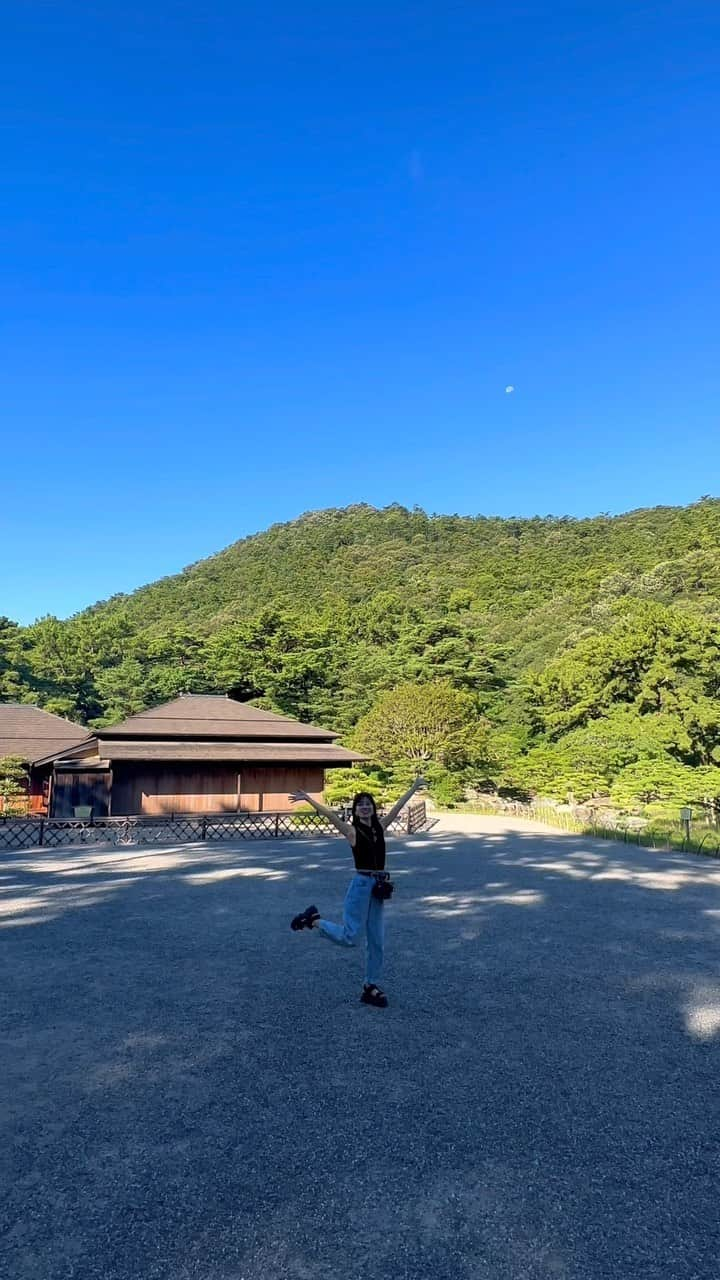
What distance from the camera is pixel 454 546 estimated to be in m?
94.6

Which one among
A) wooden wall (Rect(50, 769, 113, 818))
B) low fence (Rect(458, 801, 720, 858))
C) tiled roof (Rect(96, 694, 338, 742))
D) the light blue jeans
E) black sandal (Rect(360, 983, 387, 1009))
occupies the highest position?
tiled roof (Rect(96, 694, 338, 742))

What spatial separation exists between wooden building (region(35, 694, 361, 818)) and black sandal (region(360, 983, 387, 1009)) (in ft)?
61.6

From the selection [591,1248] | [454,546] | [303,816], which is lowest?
[303,816]

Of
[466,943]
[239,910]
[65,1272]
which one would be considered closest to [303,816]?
[239,910]

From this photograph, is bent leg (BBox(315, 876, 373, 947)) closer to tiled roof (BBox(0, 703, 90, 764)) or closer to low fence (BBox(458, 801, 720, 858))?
low fence (BBox(458, 801, 720, 858))

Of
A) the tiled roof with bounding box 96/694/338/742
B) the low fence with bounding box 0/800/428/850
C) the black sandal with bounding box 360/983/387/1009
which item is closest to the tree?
the tiled roof with bounding box 96/694/338/742

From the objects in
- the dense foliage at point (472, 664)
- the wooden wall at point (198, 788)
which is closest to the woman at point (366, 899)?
the wooden wall at point (198, 788)

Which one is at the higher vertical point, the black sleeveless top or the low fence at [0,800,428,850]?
the black sleeveless top

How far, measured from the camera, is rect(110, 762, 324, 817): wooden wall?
24938 mm

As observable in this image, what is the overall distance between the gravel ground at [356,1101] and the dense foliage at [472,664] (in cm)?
1938

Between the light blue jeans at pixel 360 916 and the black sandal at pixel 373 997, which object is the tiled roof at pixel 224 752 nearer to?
the black sandal at pixel 373 997

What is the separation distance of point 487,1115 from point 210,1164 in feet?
5.62

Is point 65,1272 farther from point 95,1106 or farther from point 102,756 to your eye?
point 102,756

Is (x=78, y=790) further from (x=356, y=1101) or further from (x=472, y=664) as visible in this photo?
(x=472, y=664)
